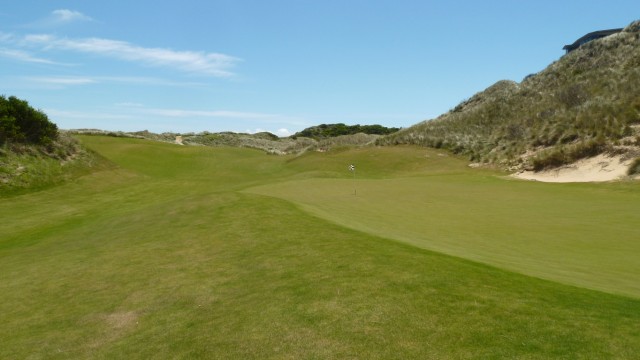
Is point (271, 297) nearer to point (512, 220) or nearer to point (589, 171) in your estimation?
point (512, 220)

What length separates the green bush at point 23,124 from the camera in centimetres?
3300

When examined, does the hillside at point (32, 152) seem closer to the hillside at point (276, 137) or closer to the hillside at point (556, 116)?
the hillside at point (276, 137)

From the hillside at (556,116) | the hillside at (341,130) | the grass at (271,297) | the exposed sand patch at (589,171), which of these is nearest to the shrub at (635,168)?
the exposed sand patch at (589,171)

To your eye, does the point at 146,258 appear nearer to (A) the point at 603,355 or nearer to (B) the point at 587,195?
(A) the point at 603,355

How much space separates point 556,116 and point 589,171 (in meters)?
14.2

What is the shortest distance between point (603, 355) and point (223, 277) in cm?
723

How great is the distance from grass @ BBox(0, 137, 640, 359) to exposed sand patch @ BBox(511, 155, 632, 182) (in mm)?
9934

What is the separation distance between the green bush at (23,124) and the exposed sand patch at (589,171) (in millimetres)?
31897

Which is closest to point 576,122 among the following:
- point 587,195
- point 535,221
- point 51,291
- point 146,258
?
point 587,195

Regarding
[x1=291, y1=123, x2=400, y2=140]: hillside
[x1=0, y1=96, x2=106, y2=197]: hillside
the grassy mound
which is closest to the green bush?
[x1=0, y1=96, x2=106, y2=197]: hillside

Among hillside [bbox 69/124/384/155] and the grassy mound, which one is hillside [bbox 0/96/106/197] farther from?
hillside [bbox 69/124/384/155]

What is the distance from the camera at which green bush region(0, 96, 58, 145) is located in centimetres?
3300

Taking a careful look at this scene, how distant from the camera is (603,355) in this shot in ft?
18.5

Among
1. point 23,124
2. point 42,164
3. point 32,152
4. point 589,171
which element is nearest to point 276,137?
point 23,124
